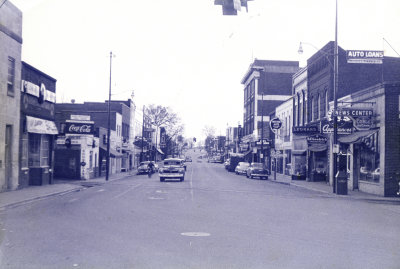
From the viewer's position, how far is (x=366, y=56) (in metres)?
29.2

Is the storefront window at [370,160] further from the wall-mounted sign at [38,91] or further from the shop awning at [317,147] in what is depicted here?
the wall-mounted sign at [38,91]

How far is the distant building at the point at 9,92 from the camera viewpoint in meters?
24.6

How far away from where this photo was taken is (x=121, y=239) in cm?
1070

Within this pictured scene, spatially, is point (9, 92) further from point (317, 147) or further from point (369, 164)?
point (317, 147)

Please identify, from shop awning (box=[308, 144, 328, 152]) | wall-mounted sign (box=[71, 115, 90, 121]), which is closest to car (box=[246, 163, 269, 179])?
shop awning (box=[308, 144, 328, 152])

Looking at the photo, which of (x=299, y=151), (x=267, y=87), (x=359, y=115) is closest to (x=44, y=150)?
(x=359, y=115)

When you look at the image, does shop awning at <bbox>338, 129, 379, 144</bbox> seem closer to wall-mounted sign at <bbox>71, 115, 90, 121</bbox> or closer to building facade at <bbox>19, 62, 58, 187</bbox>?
building facade at <bbox>19, 62, 58, 187</bbox>

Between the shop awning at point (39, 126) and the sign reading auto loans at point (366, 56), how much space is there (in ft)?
63.1

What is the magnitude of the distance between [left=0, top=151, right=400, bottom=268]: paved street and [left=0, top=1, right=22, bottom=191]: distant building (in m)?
8.77

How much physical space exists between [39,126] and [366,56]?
20511 millimetres

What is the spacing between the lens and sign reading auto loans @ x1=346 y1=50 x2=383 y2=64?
28.9 m

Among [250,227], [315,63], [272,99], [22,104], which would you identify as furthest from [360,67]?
[272,99]

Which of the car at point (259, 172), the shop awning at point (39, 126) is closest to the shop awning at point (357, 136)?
the car at point (259, 172)

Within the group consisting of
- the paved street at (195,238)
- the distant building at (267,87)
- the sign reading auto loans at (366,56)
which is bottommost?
the paved street at (195,238)
